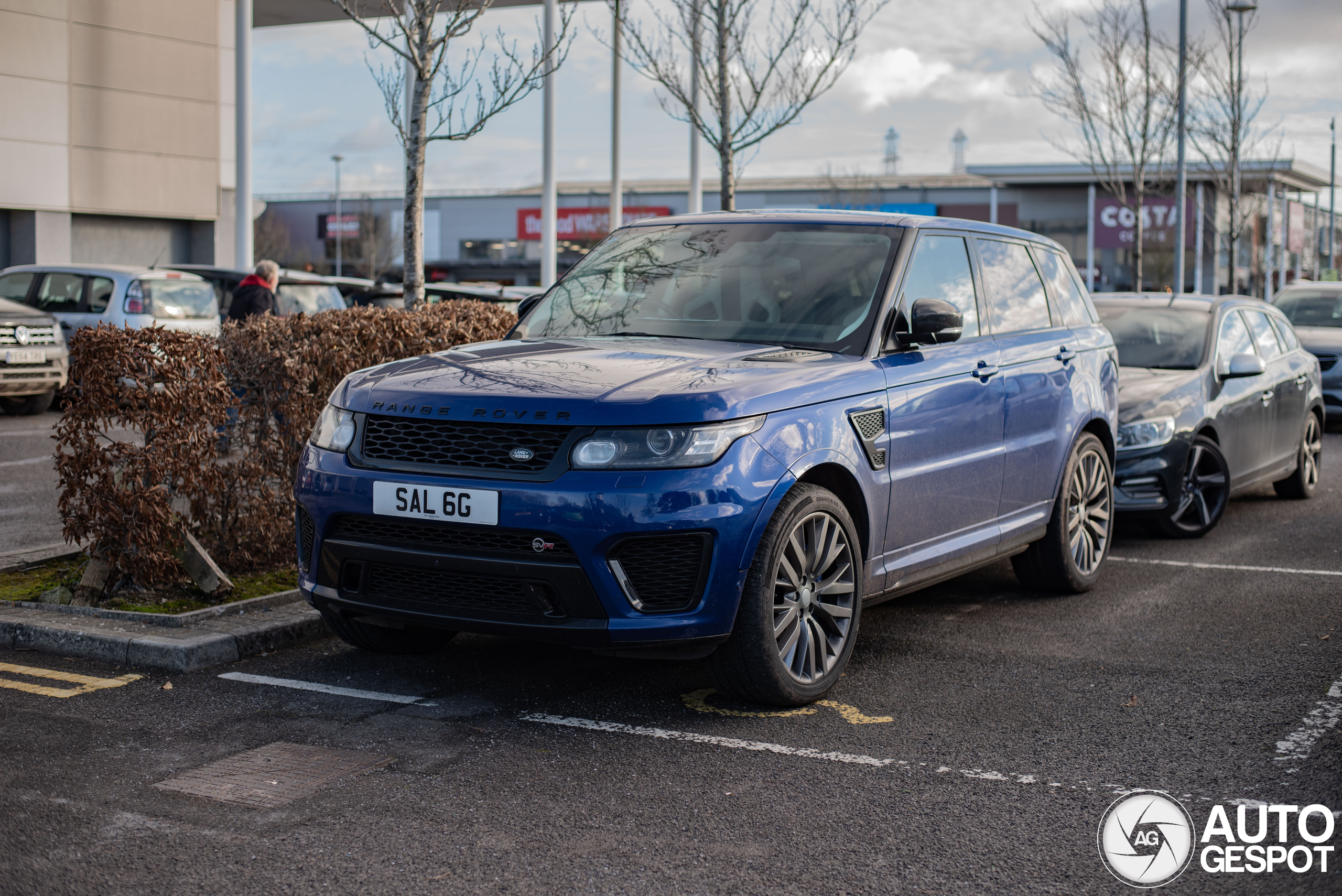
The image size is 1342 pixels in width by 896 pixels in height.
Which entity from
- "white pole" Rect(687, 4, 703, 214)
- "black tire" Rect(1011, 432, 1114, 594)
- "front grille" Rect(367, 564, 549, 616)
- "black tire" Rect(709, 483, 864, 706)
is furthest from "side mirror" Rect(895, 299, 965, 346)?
"white pole" Rect(687, 4, 703, 214)

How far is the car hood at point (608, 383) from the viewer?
182 inches

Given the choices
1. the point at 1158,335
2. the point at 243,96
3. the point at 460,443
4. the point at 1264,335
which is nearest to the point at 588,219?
the point at 243,96

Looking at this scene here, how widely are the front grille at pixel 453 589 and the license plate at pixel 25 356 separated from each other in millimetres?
12215

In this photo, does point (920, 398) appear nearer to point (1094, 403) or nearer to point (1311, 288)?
point (1094, 403)

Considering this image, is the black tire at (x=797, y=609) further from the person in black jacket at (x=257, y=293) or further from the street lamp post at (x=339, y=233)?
the street lamp post at (x=339, y=233)

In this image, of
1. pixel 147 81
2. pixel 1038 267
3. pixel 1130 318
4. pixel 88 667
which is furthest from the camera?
pixel 147 81

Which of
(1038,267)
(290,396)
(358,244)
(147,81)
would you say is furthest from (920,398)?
(358,244)

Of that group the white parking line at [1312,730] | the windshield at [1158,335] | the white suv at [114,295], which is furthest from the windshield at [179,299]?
the white parking line at [1312,730]

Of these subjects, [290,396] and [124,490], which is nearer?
[124,490]

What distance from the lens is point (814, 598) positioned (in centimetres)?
507

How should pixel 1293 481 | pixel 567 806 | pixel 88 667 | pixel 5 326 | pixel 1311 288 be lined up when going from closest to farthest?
pixel 567 806 < pixel 88 667 < pixel 1293 481 < pixel 5 326 < pixel 1311 288

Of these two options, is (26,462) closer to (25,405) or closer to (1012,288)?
(25,405)

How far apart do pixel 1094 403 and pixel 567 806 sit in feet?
14.1

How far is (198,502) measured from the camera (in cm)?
650
